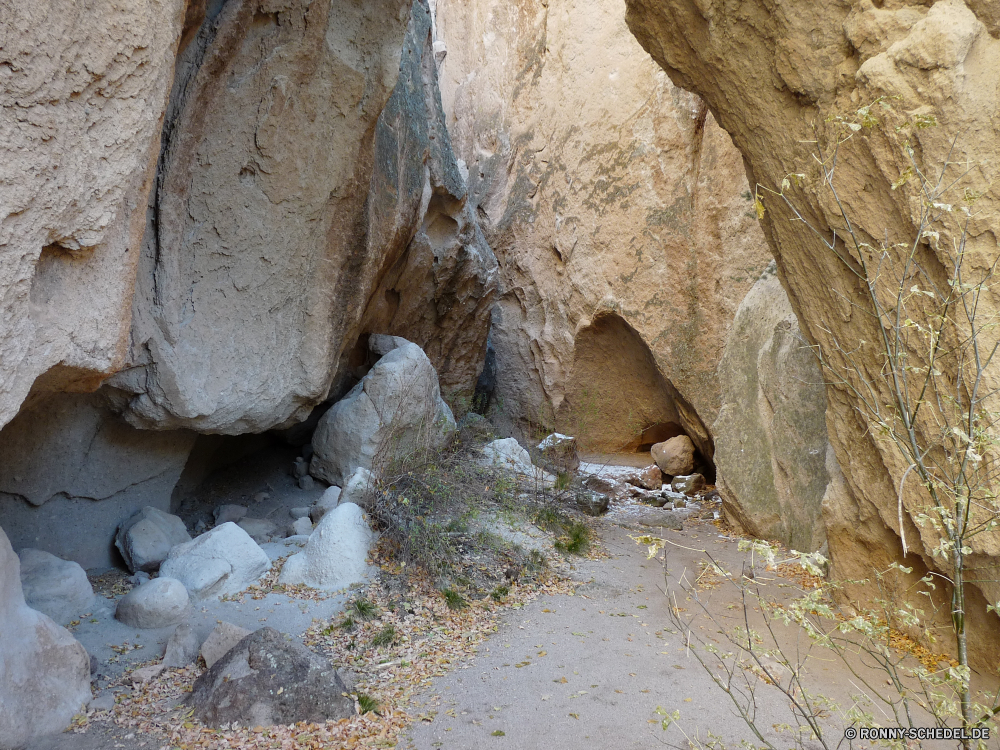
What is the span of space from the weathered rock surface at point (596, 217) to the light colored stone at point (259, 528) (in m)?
5.50

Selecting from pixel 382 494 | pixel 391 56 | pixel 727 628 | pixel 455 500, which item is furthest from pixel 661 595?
pixel 391 56

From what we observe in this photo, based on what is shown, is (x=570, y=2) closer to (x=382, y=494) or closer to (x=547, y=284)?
(x=547, y=284)

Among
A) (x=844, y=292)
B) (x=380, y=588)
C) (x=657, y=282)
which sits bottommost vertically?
(x=380, y=588)

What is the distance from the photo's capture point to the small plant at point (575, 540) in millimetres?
6109

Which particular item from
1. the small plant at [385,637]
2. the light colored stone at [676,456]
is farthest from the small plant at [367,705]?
the light colored stone at [676,456]

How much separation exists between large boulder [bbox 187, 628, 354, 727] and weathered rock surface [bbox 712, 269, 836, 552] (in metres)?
4.18

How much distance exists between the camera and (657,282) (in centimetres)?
979

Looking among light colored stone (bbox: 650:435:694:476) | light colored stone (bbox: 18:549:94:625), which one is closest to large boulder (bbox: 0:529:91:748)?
light colored stone (bbox: 18:549:94:625)

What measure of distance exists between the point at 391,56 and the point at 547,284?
6.00 metres

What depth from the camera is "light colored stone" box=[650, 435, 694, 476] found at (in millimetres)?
9875

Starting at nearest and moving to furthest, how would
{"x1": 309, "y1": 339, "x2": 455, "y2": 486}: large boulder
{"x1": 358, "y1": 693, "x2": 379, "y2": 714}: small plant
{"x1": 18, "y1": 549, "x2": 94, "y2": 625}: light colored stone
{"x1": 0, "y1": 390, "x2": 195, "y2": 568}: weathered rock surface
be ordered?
{"x1": 358, "y1": 693, "x2": 379, "y2": 714}: small plant → {"x1": 18, "y1": 549, "x2": 94, "y2": 625}: light colored stone → {"x1": 0, "y1": 390, "x2": 195, "y2": 568}: weathered rock surface → {"x1": 309, "y1": 339, "x2": 455, "y2": 486}: large boulder

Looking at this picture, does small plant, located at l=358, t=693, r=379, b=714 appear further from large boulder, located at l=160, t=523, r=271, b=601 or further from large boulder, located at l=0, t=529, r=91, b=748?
large boulder, located at l=160, t=523, r=271, b=601

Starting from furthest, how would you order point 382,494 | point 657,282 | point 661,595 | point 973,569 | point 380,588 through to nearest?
point 657,282 < point 382,494 < point 661,595 < point 380,588 < point 973,569

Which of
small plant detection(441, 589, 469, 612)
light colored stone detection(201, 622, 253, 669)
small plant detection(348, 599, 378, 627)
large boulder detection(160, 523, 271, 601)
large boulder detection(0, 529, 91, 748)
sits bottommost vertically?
small plant detection(441, 589, 469, 612)
